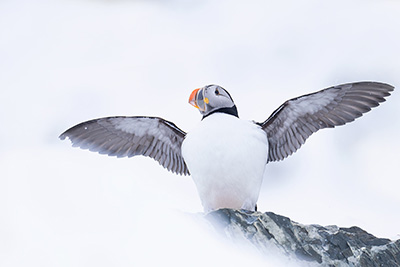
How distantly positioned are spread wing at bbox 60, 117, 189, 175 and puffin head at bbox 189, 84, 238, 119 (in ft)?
2.28

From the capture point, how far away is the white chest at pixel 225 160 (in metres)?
6.27

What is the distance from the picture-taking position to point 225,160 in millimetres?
6246

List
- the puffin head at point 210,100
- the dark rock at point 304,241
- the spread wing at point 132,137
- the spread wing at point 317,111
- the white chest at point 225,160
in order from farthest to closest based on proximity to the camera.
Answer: the spread wing at point 132,137 < the spread wing at point 317,111 < the puffin head at point 210,100 < the white chest at point 225,160 < the dark rock at point 304,241

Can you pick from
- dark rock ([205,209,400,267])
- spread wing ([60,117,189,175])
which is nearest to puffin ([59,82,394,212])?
spread wing ([60,117,189,175])

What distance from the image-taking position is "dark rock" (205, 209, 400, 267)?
17.3 ft

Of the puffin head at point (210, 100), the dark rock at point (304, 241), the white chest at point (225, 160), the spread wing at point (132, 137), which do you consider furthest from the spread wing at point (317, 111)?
the dark rock at point (304, 241)

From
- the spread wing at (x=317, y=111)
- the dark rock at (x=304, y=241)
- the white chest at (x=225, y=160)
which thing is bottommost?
the dark rock at (x=304, y=241)

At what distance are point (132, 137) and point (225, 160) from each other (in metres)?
1.72

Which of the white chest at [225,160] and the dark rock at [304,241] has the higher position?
the white chest at [225,160]

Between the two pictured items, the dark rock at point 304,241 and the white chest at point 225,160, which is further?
the white chest at point 225,160

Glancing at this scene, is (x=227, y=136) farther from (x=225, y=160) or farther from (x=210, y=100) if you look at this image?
(x=210, y=100)

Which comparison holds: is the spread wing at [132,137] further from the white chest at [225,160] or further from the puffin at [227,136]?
the white chest at [225,160]

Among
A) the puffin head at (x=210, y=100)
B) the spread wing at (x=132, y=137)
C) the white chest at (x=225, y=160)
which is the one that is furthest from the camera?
the spread wing at (x=132, y=137)

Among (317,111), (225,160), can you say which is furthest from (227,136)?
(317,111)
